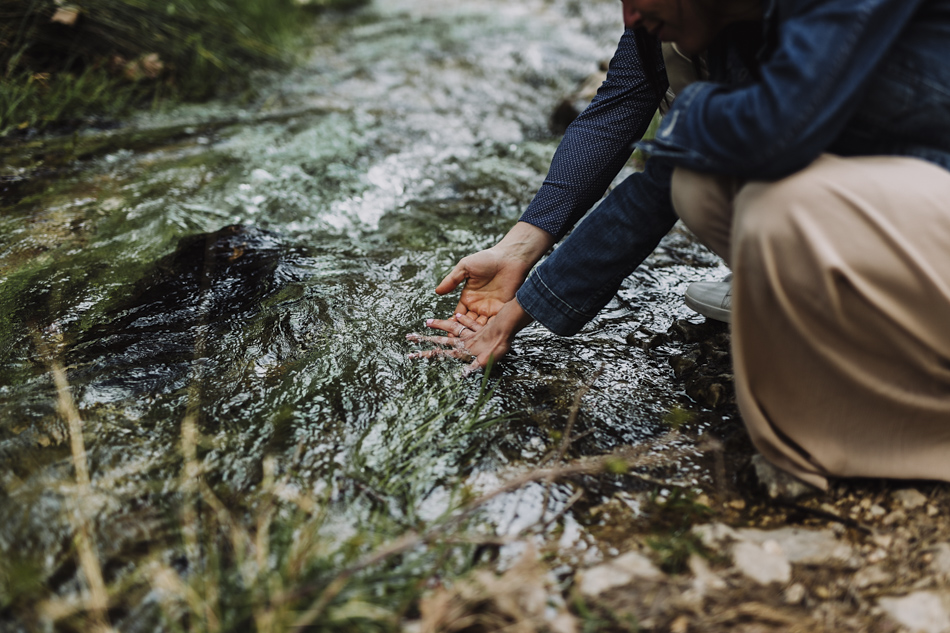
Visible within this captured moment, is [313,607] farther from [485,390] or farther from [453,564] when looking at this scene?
[485,390]

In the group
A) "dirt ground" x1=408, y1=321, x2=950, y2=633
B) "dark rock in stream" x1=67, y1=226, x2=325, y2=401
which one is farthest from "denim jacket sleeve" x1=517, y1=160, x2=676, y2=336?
"dark rock in stream" x1=67, y1=226, x2=325, y2=401

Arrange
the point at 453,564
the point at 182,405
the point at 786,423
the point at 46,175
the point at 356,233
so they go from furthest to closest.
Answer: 1. the point at 46,175
2. the point at 356,233
3. the point at 182,405
4. the point at 786,423
5. the point at 453,564

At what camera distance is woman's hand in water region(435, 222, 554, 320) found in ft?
5.83

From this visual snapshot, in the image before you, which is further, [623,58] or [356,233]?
[356,233]

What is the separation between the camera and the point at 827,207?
1146mm

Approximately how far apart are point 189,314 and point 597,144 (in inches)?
50.9

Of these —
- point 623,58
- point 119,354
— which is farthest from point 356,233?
point 623,58

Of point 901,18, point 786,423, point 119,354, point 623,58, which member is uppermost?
point 901,18

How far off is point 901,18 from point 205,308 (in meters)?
1.85

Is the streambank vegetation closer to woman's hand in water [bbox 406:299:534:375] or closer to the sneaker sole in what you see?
woman's hand in water [bbox 406:299:534:375]

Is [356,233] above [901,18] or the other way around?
the other way around

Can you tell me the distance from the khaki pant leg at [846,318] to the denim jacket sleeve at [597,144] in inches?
22.9

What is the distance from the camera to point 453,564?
47.5 inches

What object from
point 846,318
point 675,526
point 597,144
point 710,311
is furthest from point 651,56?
point 675,526
